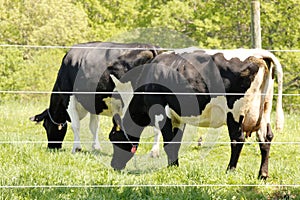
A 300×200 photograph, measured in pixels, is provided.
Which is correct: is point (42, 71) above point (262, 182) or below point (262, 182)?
below

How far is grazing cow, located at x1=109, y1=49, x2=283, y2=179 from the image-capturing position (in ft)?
23.6

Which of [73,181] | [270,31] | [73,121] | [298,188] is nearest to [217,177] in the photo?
[298,188]

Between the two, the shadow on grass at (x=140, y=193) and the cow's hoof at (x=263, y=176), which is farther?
the cow's hoof at (x=263, y=176)

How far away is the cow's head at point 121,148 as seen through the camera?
25.7ft

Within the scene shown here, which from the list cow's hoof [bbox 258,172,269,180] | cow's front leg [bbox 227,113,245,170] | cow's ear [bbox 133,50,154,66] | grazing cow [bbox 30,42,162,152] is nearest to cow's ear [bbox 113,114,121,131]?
grazing cow [bbox 30,42,162,152]

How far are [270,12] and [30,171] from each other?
71.7 ft

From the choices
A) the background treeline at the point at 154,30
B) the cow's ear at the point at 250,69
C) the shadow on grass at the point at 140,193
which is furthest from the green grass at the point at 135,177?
the background treeline at the point at 154,30

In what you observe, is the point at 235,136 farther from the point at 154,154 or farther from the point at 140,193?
the point at 154,154

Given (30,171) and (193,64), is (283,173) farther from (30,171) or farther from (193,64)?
(30,171)

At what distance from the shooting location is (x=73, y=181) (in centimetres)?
637

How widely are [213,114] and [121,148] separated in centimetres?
140

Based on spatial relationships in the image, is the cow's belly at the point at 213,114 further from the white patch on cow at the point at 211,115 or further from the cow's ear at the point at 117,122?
the cow's ear at the point at 117,122

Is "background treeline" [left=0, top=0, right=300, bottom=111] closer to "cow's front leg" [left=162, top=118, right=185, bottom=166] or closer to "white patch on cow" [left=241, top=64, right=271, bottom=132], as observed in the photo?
"cow's front leg" [left=162, top=118, right=185, bottom=166]

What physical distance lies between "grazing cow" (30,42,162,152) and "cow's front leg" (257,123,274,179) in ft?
9.12
